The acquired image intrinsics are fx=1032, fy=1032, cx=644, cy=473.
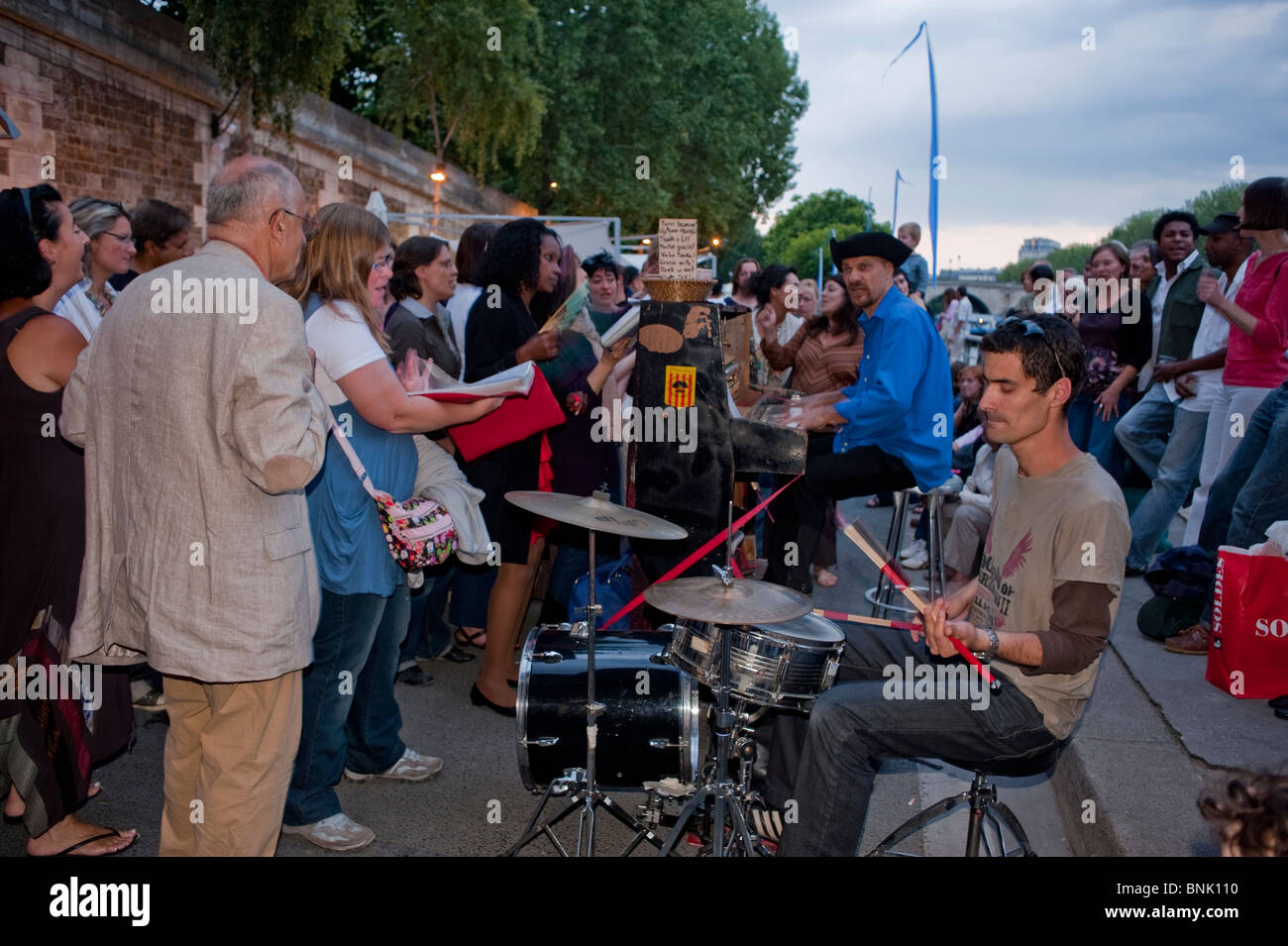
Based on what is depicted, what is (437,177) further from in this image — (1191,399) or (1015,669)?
(1015,669)

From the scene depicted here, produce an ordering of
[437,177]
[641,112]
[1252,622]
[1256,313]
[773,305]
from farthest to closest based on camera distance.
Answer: [641,112], [437,177], [773,305], [1256,313], [1252,622]

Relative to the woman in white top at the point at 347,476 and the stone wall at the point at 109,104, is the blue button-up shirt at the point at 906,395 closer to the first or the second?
the woman in white top at the point at 347,476

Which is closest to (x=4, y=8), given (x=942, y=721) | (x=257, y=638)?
(x=257, y=638)

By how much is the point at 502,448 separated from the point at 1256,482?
143 inches

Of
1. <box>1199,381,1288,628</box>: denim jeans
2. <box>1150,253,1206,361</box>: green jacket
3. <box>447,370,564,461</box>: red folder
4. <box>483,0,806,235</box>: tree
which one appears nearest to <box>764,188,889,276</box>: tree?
<box>483,0,806,235</box>: tree

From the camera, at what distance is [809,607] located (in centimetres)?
303

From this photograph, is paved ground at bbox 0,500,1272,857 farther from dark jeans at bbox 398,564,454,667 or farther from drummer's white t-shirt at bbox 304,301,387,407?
drummer's white t-shirt at bbox 304,301,387,407

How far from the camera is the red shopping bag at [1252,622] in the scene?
175 inches

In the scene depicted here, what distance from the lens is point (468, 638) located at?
19.6 feet

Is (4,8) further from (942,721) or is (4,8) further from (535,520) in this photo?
(942,721)

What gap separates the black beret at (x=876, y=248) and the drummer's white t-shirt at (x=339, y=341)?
2.66m

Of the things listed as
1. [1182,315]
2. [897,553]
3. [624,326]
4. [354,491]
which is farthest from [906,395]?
[1182,315]

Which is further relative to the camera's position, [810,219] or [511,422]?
[810,219]

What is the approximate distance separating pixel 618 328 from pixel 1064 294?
19.3ft
